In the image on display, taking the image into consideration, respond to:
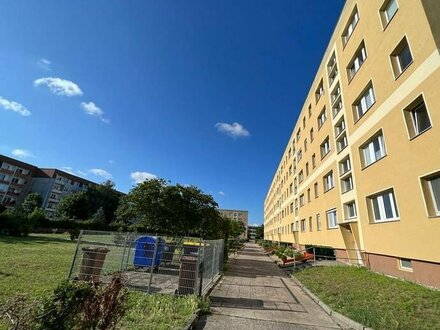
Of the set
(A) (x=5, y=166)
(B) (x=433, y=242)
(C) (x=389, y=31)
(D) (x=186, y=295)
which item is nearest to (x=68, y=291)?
(D) (x=186, y=295)

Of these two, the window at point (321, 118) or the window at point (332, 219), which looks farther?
the window at point (321, 118)

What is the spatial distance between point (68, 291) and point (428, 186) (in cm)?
1103

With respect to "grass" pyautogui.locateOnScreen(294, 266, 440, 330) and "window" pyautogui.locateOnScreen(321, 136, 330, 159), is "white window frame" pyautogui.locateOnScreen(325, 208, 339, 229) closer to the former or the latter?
"window" pyautogui.locateOnScreen(321, 136, 330, 159)

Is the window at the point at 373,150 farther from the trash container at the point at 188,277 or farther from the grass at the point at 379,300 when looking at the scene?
the trash container at the point at 188,277

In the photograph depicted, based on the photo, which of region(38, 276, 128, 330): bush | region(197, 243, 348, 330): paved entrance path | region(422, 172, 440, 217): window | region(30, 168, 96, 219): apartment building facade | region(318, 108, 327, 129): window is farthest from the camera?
region(30, 168, 96, 219): apartment building facade

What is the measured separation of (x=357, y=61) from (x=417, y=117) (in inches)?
297

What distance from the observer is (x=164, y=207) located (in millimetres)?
18781

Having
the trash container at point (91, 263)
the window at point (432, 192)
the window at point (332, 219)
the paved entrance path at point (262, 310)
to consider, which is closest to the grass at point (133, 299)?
the paved entrance path at point (262, 310)

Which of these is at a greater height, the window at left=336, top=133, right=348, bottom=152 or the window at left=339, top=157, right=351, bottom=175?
the window at left=336, top=133, right=348, bottom=152

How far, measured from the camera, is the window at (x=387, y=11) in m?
11.8

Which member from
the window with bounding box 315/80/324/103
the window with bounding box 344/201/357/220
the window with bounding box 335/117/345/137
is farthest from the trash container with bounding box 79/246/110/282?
the window with bounding box 315/80/324/103

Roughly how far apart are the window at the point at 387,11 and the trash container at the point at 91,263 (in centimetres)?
1619

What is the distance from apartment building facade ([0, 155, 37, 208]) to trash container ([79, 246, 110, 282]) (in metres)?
72.2

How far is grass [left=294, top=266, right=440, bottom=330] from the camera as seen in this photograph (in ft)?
19.1
